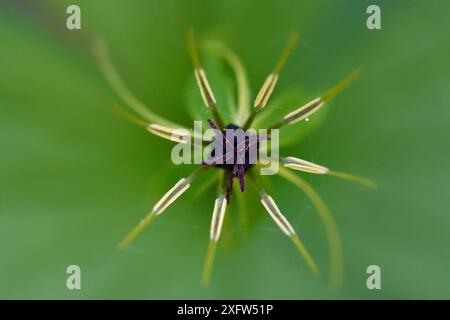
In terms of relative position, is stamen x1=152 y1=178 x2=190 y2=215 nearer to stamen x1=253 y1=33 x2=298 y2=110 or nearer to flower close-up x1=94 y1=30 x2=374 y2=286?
flower close-up x1=94 y1=30 x2=374 y2=286

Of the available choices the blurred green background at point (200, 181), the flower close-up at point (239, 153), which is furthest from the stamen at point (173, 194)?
the blurred green background at point (200, 181)

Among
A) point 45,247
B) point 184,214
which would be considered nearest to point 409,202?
point 184,214

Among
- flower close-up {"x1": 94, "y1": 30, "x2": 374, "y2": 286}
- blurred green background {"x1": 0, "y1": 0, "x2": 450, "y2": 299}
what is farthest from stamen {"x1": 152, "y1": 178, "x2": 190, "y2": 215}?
blurred green background {"x1": 0, "y1": 0, "x2": 450, "y2": 299}

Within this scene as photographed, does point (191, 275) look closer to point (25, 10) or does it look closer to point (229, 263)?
point (229, 263)

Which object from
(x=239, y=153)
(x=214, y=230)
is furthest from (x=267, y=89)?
(x=214, y=230)

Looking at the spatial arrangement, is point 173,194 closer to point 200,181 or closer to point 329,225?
point 200,181

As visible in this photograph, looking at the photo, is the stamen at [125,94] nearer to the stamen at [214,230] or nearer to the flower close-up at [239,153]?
the flower close-up at [239,153]
